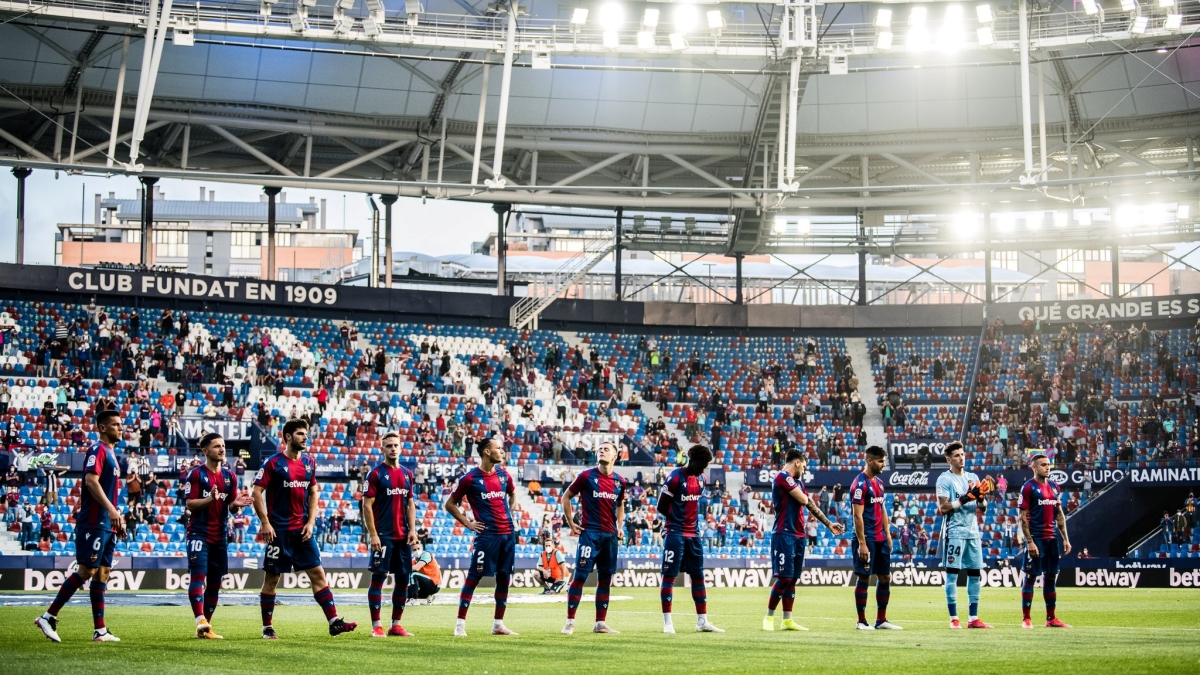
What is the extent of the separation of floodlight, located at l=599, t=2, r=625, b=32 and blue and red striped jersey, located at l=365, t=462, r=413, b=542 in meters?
25.6

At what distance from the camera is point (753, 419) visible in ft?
161

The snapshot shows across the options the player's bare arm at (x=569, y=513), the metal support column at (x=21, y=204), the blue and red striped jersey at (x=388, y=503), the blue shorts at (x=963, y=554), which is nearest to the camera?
the blue and red striped jersey at (x=388, y=503)

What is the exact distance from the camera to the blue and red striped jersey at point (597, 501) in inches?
615

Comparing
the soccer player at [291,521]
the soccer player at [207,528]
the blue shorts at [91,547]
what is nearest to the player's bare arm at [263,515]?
the soccer player at [291,521]

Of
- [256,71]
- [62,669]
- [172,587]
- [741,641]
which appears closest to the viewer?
[62,669]

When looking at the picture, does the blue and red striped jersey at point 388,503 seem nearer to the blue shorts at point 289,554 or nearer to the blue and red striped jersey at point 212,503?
the blue shorts at point 289,554

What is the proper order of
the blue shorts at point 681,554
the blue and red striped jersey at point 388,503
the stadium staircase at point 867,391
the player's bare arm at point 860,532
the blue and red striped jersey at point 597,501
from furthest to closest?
the stadium staircase at point 867,391, the player's bare arm at point 860,532, the blue shorts at point 681,554, the blue and red striped jersey at point 597,501, the blue and red striped jersey at point 388,503

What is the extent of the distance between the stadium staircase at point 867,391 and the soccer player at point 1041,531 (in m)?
29.6

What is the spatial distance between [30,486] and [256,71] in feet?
51.1

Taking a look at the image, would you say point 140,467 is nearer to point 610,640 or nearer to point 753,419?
point 753,419

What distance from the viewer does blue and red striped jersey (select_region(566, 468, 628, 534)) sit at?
15.6 meters

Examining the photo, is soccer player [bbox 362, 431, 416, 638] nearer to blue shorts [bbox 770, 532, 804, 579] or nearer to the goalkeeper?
blue shorts [bbox 770, 532, 804, 579]

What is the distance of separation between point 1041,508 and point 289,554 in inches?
385

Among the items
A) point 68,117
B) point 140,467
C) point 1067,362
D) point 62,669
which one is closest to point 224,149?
point 68,117
